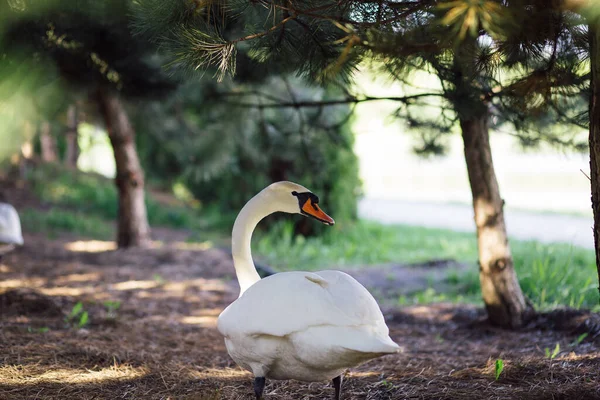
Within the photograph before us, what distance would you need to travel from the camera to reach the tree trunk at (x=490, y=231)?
463cm

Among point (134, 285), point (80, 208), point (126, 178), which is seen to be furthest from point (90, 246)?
point (80, 208)

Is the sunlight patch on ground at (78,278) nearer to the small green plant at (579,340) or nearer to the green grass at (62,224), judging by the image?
the green grass at (62,224)

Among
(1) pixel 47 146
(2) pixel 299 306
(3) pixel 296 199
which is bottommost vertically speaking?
(2) pixel 299 306

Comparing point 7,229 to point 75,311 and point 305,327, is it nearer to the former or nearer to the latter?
point 75,311

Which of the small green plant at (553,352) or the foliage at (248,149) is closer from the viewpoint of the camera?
the small green plant at (553,352)

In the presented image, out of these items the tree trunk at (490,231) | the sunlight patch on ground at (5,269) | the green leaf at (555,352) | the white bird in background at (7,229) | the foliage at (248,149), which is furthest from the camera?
the foliage at (248,149)

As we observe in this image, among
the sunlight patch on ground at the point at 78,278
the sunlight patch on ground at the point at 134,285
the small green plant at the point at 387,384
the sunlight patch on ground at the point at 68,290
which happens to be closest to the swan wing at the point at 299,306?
the small green plant at the point at 387,384

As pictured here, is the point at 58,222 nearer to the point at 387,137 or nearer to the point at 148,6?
the point at 148,6

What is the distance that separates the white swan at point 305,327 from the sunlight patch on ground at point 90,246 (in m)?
6.38

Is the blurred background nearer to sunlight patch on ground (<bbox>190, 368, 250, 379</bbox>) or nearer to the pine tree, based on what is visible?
the pine tree

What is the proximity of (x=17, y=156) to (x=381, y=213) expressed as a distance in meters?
8.46

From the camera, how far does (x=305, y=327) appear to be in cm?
246

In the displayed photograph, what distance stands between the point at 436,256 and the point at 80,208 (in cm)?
764

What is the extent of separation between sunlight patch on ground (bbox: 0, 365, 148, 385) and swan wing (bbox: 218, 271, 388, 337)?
1030 millimetres
